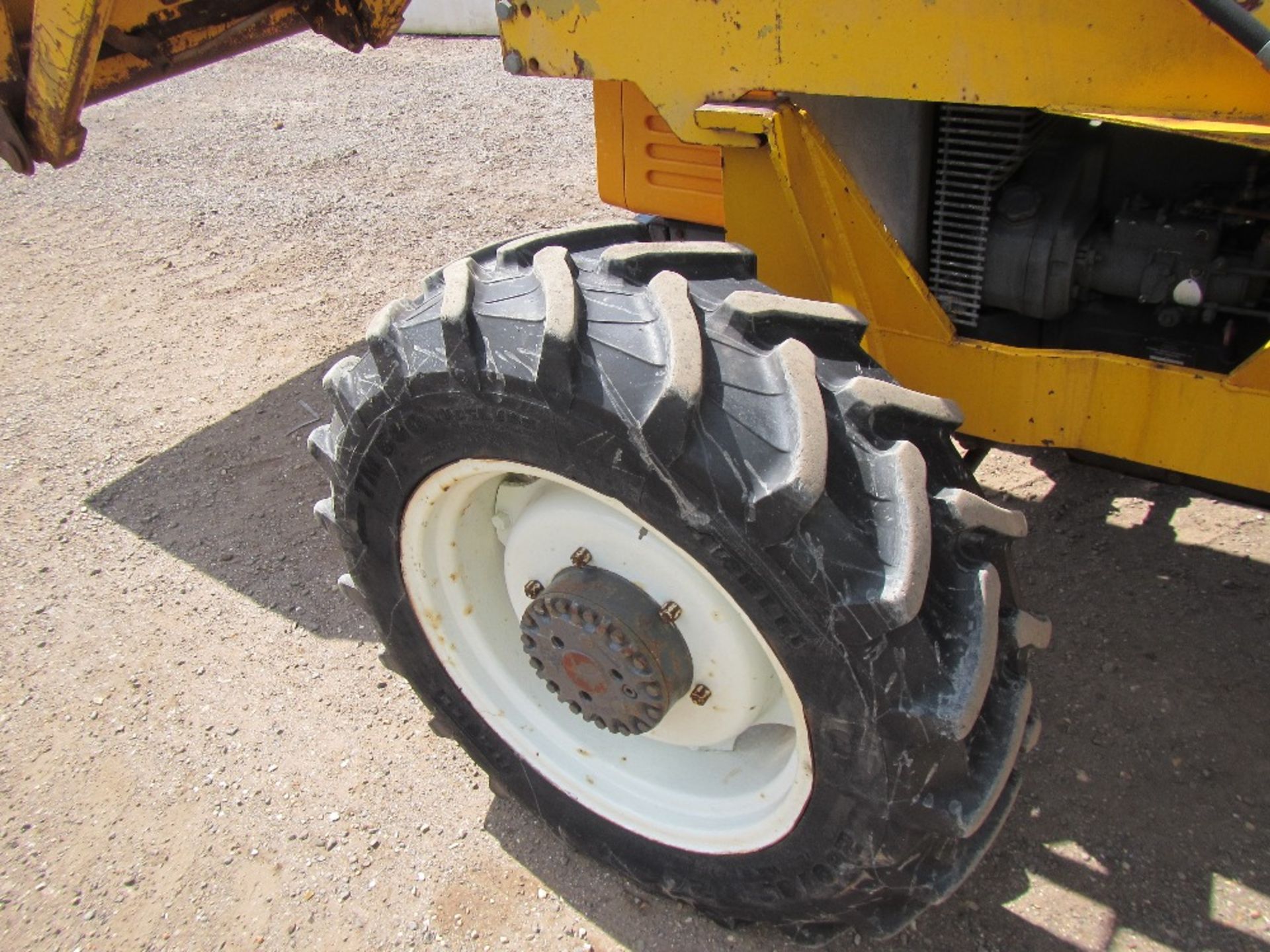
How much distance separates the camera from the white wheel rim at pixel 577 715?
1.77 meters

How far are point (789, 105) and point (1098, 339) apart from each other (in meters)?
0.78

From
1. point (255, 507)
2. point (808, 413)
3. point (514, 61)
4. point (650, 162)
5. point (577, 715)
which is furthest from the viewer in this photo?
point (255, 507)

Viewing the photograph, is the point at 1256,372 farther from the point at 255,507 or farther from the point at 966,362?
the point at 255,507

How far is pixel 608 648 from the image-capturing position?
181 cm

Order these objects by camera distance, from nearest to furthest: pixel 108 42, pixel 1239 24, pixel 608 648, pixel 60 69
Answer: pixel 1239 24
pixel 608 648
pixel 60 69
pixel 108 42

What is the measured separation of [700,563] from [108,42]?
2616 millimetres

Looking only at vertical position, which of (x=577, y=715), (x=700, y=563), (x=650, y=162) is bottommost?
(x=577, y=715)

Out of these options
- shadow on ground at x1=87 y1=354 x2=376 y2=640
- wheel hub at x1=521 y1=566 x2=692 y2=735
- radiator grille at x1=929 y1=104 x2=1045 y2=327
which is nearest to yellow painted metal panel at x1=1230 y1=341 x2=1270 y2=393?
radiator grille at x1=929 y1=104 x2=1045 y2=327

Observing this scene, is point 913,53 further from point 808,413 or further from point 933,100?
point 808,413

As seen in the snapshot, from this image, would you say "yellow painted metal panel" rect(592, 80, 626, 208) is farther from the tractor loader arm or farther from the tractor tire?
the tractor loader arm

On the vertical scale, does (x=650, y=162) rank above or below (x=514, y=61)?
below

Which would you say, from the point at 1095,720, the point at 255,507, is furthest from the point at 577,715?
the point at 255,507

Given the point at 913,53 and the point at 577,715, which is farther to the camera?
the point at 577,715

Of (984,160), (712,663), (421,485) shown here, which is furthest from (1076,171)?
(421,485)
